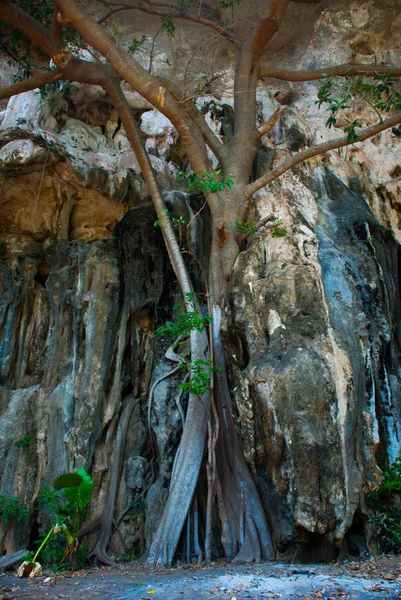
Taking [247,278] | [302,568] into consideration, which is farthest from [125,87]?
[302,568]

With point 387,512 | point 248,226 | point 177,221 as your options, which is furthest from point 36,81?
point 387,512

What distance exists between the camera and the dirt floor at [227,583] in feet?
12.7

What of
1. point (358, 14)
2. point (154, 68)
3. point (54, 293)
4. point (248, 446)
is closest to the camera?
point (248, 446)

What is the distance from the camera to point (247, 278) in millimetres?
6789

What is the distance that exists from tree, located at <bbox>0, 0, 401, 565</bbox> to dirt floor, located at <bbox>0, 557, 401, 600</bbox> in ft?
2.56

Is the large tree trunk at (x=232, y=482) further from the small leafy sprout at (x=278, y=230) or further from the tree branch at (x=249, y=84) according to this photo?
the tree branch at (x=249, y=84)

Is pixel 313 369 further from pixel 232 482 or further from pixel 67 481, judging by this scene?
pixel 67 481

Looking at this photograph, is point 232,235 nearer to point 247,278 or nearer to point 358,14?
point 247,278

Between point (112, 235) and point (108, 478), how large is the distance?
14.6ft

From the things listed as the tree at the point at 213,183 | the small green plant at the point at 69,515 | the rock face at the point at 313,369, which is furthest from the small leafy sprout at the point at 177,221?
the small green plant at the point at 69,515

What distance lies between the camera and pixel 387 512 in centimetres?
585

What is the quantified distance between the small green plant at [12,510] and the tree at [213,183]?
113cm

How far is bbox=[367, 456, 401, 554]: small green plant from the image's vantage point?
18.7 ft

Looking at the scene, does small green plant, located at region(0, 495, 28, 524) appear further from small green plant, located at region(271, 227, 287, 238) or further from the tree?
small green plant, located at region(271, 227, 287, 238)
